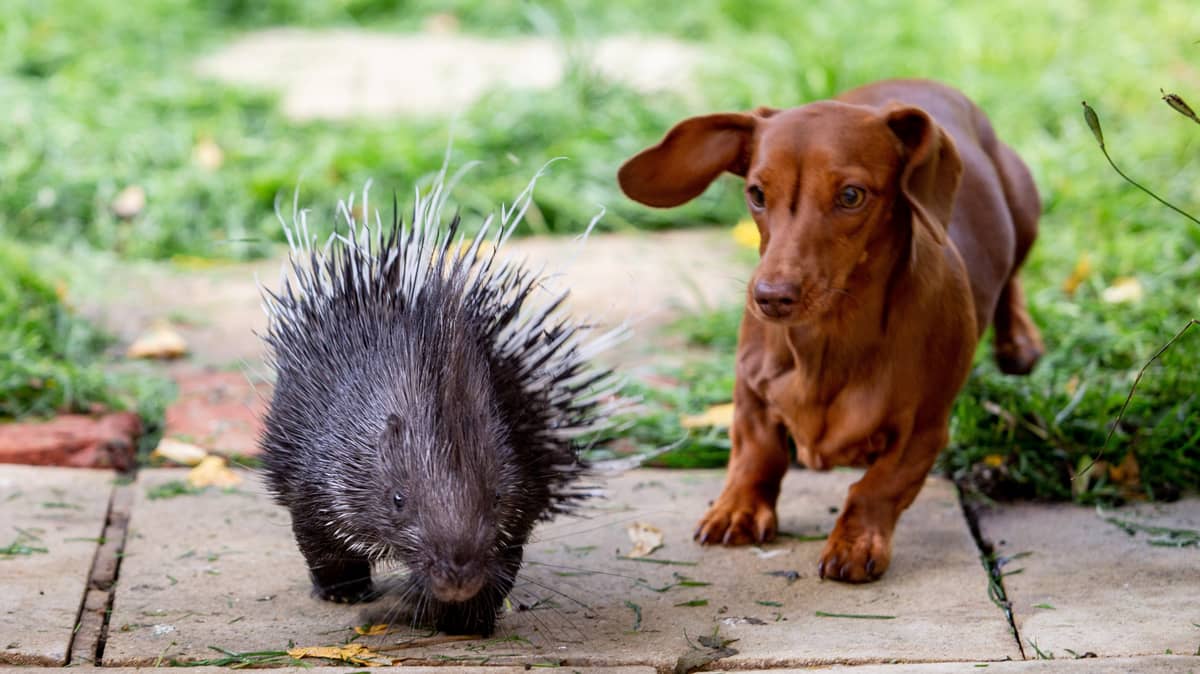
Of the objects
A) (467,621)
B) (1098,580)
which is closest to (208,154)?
(467,621)

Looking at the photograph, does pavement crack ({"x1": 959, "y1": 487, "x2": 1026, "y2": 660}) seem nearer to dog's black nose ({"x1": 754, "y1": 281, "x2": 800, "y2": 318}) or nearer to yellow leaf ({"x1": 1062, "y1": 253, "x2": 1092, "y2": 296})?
dog's black nose ({"x1": 754, "y1": 281, "x2": 800, "y2": 318})

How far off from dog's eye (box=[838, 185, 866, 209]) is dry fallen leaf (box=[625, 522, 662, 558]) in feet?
3.73

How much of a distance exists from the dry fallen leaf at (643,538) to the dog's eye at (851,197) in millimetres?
1136

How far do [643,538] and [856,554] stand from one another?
62 centimetres

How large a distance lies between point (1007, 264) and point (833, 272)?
1209 millimetres

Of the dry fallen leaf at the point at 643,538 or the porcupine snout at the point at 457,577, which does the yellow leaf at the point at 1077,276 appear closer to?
the dry fallen leaf at the point at 643,538

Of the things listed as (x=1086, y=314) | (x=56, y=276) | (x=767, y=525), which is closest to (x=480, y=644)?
(x=767, y=525)

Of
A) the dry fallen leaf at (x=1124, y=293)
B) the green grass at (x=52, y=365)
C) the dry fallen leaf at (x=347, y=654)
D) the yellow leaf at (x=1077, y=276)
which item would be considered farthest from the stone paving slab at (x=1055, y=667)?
the yellow leaf at (x=1077, y=276)

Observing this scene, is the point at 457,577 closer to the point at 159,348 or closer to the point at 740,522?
the point at 740,522

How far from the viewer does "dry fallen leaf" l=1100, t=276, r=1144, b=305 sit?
18.8ft

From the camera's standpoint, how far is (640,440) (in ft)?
16.0

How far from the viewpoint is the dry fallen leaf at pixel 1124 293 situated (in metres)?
5.72

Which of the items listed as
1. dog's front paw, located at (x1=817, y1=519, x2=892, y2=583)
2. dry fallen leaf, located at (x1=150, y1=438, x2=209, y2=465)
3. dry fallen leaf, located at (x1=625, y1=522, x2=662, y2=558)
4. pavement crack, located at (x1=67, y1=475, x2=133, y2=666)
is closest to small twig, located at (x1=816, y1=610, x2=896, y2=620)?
dog's front paw, located at (x1=817, y1=519, x2=892, y2=583)

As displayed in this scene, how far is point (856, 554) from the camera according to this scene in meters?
3.72
